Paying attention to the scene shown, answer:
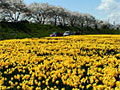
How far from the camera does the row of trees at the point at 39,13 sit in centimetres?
5306

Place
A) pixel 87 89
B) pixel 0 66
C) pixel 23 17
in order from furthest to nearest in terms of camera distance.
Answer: pixel 23 17
pixel 0 66
pixel 87 89

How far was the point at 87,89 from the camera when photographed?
3.86 metres

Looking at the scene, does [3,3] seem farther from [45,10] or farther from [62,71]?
[62,71]

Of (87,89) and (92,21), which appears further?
(92,21)

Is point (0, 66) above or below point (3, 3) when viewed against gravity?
below

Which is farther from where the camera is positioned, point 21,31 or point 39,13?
point 39,13

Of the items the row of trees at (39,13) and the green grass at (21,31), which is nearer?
the green grass at (21,31)

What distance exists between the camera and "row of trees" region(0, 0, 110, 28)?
174 ft

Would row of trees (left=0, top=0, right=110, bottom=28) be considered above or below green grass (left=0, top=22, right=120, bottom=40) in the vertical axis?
above

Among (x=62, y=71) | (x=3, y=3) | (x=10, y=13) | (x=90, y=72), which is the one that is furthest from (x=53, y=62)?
(x=10, y=13)

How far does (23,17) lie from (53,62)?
64.8m

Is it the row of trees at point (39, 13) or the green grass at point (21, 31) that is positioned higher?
the row of trees at point (39, 13)

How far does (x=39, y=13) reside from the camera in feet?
227

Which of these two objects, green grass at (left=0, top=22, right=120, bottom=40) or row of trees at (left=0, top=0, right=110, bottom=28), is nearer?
green grass at (left=0, top=22, right=120, bottom=40)
